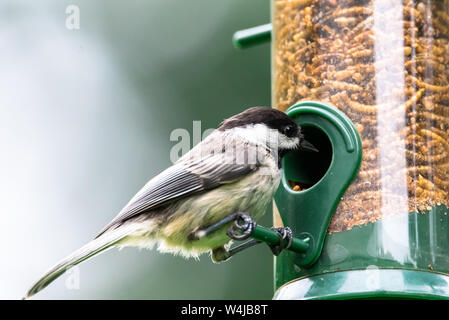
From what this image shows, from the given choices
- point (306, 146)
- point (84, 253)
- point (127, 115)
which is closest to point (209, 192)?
point (306, 146)

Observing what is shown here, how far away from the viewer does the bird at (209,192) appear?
4.14m

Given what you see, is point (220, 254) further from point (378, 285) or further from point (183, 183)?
point (378, 285)

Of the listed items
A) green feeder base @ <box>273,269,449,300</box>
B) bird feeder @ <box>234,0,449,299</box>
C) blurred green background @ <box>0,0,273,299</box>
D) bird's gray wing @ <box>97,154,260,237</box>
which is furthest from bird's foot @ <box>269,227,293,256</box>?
blurred green background @ <box>0,0,273,299</box>

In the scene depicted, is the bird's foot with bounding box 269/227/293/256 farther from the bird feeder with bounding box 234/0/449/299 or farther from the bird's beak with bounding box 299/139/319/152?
the bird's beak with bounding box 299/139/319/152

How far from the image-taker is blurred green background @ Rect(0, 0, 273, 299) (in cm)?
753

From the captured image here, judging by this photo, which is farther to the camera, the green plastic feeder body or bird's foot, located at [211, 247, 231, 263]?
bird's foot, located at [211, 247, 231, 263]

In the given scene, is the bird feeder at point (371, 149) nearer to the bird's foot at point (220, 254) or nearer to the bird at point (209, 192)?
the bird at point (209, 192)

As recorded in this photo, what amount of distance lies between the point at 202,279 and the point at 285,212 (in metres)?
3.47

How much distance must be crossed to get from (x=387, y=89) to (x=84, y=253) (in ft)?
5.78

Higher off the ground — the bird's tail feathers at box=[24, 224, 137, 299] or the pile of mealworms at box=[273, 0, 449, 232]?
the pile of mealworms at box=[273, 0, 449, 232]

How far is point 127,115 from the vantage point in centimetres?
793

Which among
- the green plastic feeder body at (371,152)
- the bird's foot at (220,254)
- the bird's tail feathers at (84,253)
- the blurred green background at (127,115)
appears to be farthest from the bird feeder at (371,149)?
the blurred green background at (127,115)
